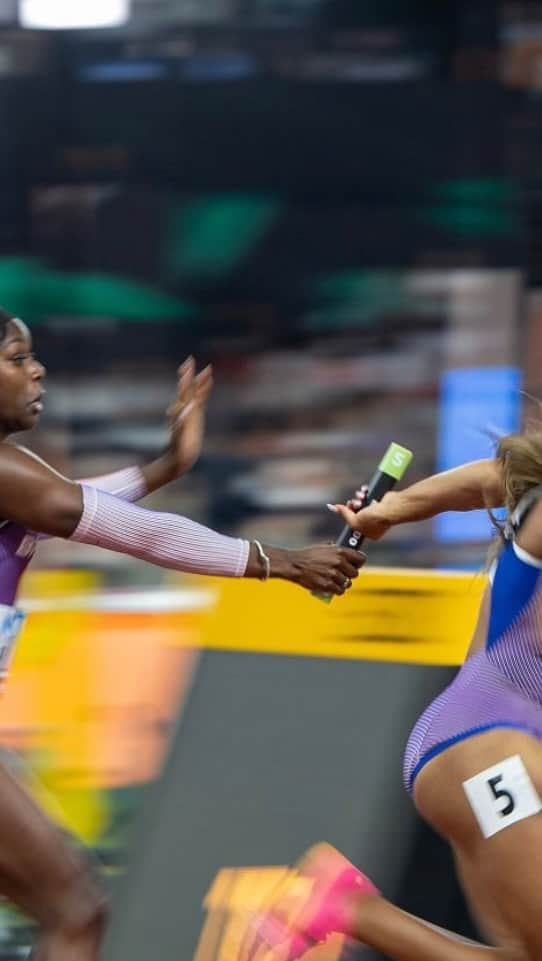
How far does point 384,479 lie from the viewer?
411cm

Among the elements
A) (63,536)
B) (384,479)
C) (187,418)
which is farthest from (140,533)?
(187,418)

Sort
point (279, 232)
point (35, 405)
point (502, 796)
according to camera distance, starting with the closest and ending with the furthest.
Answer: point (502, 796) < point (35, 405) < point (279, 232)

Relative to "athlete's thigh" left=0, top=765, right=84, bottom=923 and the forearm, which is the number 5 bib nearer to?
the forearm

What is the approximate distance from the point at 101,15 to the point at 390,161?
4.18ft

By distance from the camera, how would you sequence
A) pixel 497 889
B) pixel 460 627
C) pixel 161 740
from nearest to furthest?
pixel 497 889
pixel 460 627
pixel 161 740

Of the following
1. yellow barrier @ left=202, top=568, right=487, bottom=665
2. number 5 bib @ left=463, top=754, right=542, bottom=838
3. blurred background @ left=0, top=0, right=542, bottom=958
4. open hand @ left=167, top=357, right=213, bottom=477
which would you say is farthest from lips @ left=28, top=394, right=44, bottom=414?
blurred background @ left=0, top=0, right=542, bottom=958

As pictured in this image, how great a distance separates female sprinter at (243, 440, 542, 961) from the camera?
3.53 meters

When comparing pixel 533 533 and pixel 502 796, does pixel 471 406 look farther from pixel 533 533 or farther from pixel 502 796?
pixel 502 796

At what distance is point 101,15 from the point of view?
6.98m

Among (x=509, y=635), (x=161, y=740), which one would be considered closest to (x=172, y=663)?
(x=161, y=740)

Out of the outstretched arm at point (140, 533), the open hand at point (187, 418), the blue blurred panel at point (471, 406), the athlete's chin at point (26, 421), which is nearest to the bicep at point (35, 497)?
the outstretched arm at point (140, 533)

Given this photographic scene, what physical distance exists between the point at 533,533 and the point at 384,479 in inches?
24.2

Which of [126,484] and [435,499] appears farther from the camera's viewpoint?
[126,484]

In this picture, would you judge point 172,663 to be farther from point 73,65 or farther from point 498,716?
point 73,65
